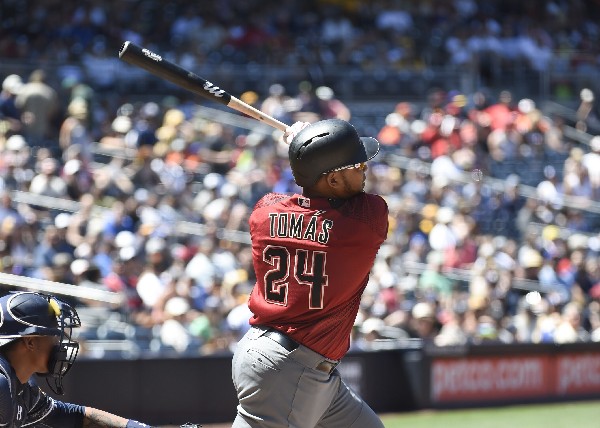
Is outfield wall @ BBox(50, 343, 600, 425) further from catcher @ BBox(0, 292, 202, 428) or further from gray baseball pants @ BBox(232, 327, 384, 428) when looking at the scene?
catcher @ BBox(0, 292, 202, 428)

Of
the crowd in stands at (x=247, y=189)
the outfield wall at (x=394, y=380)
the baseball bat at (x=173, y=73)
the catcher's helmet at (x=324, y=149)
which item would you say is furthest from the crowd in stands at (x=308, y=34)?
the catcher's helmet at (x=324, y=149)

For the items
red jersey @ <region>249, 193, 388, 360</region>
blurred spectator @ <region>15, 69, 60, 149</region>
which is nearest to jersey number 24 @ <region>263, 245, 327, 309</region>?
red jersey @ <region>249, 193, 388, 360</region>

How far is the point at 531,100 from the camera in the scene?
1730 cm

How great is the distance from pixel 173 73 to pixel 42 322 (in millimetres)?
1912

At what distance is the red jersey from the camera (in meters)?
4.78

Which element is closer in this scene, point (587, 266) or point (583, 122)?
point (587, 266)

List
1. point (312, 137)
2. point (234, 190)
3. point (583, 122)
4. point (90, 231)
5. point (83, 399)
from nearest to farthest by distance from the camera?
1. point (312, 137)
2. point (83, 399)
3. point (90, 231)
4. point (234, 190)
5. point (583, 122)

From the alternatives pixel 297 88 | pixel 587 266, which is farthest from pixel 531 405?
pixel 297 88

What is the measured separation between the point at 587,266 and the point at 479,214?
1.55 metres

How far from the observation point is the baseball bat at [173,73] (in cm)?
544

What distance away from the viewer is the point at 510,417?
10.6 meters

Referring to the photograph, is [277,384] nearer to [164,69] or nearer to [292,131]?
[292,131]

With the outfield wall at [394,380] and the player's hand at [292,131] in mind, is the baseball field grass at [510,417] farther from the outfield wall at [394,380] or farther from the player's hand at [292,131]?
the player's hand at [292,131]

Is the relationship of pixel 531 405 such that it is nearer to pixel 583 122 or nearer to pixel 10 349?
pixel 583 122
